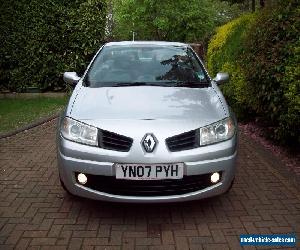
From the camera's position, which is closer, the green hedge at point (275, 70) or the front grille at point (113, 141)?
the front grille at point (113, 141)

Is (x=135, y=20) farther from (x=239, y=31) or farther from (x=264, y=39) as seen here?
(x=264, y=39)

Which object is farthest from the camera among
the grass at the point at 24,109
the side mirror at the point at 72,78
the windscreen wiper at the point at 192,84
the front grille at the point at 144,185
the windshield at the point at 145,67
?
the grass at the point at 24,109

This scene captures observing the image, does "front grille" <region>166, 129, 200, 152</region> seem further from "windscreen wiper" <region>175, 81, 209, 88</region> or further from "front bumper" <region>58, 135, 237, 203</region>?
"windscreen wiper" <region>175, 81, 209, 88</region>

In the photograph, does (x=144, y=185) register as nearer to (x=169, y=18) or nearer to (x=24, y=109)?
(x=24, y=109)

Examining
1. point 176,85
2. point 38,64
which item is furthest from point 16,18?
point 176,85

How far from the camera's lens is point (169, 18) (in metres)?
20.7

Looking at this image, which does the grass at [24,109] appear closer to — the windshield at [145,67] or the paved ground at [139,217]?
the paved ground at [139,217]

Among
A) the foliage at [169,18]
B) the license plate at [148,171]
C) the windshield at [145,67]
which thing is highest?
the windshield at [145,67]

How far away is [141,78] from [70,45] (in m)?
6.28

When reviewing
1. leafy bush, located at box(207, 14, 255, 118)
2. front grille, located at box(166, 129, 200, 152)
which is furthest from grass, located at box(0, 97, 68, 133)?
front grille, located at box(166, 129, 200, 152)

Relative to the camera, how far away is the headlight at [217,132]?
4055 mm

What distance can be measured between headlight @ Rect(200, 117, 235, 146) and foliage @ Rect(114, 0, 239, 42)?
643 inches

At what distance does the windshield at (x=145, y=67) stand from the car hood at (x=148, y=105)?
26cm

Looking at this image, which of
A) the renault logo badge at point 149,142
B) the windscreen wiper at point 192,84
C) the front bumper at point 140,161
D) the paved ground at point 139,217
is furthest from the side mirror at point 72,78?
the renault logo badge at point 149,142
